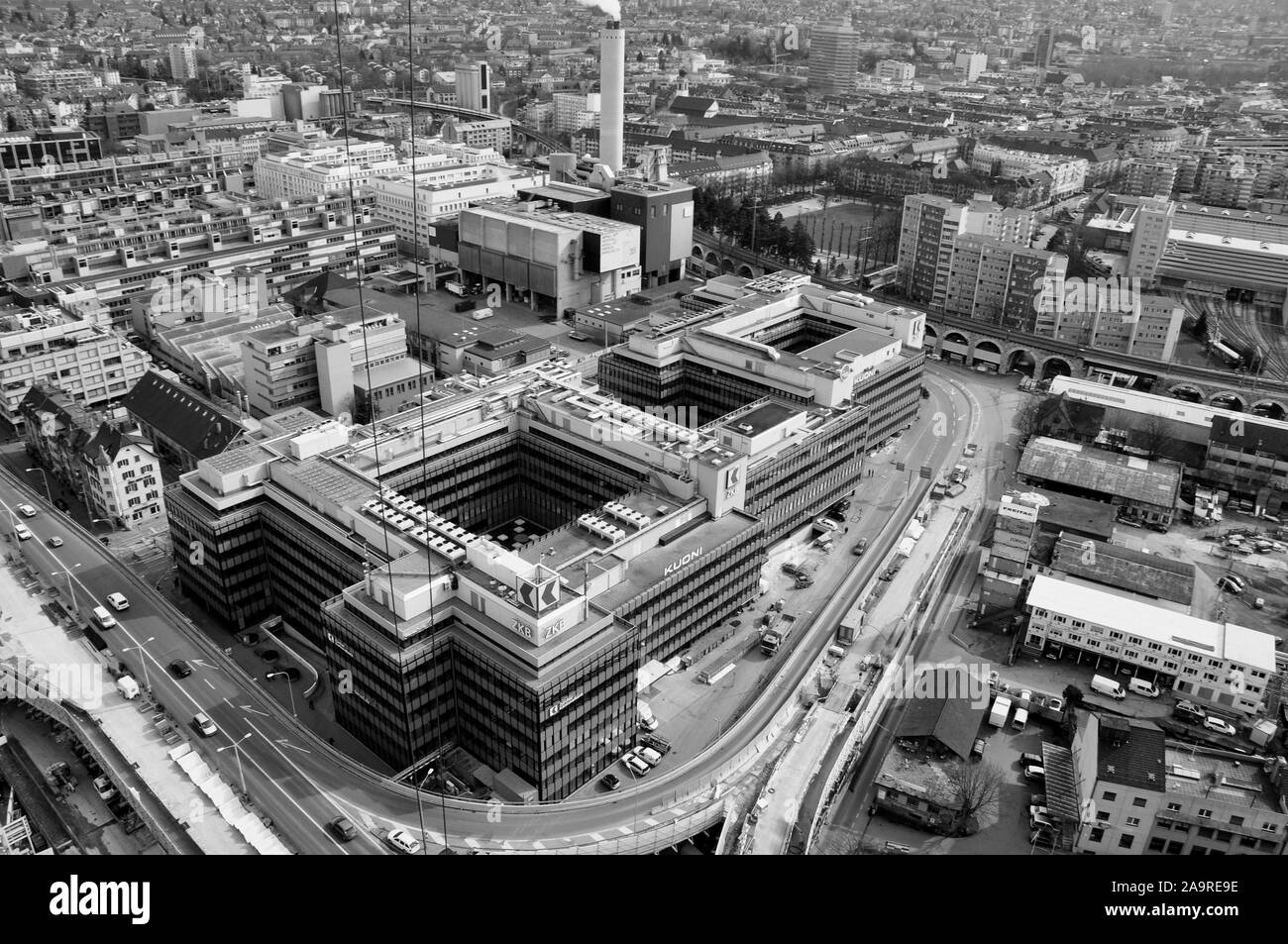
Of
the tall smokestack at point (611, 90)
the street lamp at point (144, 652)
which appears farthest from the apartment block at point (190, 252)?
the street lamp at point (144, 652)

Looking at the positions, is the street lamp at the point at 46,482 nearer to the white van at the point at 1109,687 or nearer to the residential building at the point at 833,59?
the white van at the point at 1109,687

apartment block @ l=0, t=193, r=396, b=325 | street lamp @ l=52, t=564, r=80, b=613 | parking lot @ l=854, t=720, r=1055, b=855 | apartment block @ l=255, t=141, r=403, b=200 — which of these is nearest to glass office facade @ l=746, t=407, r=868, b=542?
parking lot @ l=854, t=720, r=1055, b=855

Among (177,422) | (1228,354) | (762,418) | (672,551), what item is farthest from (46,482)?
(1228,354)

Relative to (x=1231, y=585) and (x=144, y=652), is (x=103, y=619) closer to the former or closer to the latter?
(x=144, y=652)

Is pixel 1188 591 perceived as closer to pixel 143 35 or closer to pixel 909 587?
pixel 909 587

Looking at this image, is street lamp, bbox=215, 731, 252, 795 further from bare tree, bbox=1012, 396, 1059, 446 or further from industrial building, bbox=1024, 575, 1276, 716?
bare tree, bbox=1012, 396, 1059, 446

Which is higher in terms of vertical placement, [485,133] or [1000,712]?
[485,133]

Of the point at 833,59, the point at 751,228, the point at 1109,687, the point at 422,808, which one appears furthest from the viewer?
the point at 833,59
